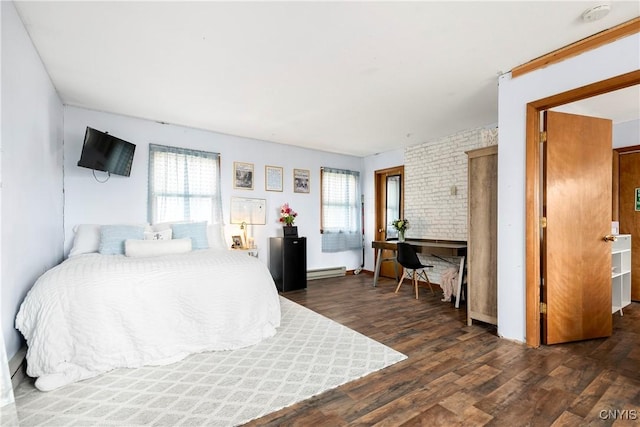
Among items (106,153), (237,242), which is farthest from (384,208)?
(106,153)

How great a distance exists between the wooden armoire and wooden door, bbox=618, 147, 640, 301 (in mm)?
2721

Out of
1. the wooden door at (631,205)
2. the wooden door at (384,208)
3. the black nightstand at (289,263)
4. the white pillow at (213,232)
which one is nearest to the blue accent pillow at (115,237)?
the white pillow at (213,232)

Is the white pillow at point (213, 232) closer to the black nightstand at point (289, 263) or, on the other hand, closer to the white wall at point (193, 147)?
the white wall at point (193, 147)

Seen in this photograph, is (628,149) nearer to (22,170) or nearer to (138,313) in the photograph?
(138,313)

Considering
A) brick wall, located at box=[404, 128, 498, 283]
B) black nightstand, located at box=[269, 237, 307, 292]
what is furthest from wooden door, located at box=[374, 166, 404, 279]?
black nightstand, located at box=[269, 237, 307, 292]

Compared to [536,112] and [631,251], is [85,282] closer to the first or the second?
[536,112]

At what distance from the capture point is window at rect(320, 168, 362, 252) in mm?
5879

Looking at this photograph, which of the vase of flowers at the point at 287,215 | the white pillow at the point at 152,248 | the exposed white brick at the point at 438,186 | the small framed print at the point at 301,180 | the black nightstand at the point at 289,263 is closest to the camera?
the white pillow at the point at 152,248

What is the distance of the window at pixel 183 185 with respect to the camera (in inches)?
164

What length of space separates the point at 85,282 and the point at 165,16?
6.54 feet

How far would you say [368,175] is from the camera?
6352 mm

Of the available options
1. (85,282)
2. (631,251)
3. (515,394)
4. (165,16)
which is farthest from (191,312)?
(631,251)

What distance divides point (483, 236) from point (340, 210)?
10.9ft

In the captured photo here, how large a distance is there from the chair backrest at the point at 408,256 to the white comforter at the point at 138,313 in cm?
219
